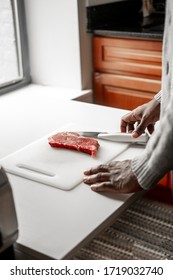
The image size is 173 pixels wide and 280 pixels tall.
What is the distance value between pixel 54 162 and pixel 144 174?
0.89 ft

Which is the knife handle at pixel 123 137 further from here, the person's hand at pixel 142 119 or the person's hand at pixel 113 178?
the person's hand at pixel 113 178

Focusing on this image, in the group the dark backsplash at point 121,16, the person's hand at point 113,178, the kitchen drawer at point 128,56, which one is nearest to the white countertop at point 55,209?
the person's hand at point 113,178

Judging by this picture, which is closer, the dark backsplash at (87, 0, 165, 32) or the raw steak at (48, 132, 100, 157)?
the raw steak at (48, 132, 100, 157)

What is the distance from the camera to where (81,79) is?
1979mm

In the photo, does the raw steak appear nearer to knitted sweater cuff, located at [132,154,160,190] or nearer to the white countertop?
the white countertop

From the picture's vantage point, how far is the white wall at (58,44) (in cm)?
190

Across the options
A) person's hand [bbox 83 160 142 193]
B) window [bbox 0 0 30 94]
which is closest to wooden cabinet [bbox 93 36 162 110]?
window [bbox 0 0 30 94]

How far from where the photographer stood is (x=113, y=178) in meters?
1.01

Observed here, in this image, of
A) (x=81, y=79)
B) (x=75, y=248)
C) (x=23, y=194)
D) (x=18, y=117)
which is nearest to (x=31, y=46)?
(x=81, y=79)

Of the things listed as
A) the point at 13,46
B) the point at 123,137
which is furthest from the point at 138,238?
the point at 13,46

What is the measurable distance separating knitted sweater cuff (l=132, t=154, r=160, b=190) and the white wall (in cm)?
106

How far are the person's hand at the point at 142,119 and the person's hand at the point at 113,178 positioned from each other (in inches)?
9.1

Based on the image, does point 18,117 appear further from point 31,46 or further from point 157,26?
point 157,26

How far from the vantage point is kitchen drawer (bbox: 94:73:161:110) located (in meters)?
1.96
